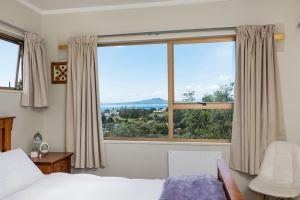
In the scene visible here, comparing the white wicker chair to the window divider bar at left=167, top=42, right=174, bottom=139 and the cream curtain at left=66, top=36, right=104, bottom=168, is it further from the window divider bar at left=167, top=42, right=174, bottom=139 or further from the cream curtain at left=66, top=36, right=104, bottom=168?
the cream curtain at left=66, top=36, right=104, bottom=168

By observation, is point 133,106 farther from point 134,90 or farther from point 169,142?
point 169,142

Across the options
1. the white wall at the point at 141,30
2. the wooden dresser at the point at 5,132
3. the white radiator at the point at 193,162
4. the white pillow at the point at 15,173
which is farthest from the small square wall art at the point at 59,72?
the white radiator at the point at 193,162

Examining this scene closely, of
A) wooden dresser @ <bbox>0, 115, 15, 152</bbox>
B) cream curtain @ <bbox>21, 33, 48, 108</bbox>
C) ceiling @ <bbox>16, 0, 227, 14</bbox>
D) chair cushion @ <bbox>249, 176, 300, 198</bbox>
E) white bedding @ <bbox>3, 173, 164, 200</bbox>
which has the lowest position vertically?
chair cushion @ <bbox>249, 176, 300, 198</bbox>

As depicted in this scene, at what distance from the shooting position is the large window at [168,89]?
3379mm

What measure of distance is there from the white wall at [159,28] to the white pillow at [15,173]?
1.24 m

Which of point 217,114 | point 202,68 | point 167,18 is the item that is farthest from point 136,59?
point 217,114

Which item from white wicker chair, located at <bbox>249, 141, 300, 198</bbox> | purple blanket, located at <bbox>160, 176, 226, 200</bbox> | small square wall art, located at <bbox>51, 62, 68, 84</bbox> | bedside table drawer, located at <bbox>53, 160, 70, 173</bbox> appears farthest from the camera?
small square wall art, located at <bbox>51, 62, 68, 84</bbox>

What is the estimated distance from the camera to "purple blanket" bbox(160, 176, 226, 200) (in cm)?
188

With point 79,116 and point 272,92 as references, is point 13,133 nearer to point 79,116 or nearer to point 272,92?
point 79,116

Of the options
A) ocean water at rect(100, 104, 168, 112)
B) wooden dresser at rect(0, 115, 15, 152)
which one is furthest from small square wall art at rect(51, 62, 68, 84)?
wooden dresser at rect(0, 115, 15, 152)

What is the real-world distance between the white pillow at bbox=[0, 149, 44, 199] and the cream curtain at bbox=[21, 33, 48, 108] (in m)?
0.99

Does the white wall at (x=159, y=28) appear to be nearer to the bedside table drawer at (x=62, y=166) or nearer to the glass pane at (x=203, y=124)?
the glass pane at (x=203, y=124)

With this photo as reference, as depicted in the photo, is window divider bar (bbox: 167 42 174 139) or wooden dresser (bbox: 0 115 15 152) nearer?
wooden dresser (bbox: 0 115 15 152)

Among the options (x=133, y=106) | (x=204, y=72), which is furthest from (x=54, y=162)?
(x=204, y=72)
